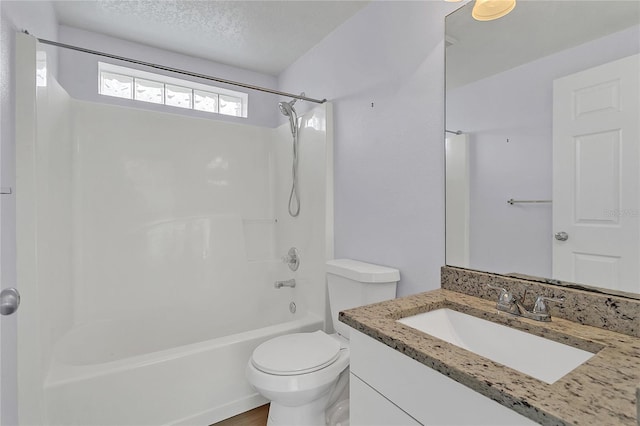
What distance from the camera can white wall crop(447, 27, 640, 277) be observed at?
41.3 inches

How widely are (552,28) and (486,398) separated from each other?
123 cm

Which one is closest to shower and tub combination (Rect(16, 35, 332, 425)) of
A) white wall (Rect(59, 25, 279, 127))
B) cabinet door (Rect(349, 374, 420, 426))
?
white wall (Rect(59, 25, 279, 127))

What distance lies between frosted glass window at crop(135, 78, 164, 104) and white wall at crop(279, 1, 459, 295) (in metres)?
1.51

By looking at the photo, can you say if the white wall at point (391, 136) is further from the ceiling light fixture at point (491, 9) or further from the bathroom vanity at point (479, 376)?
the bathroom vanity at point (479, 376)

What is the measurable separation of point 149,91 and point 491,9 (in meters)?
2.56

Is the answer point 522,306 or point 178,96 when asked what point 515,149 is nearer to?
point 522,306

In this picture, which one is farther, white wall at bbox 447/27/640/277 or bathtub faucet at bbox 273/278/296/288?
bathtub faucet at bbox 273/278/296/288

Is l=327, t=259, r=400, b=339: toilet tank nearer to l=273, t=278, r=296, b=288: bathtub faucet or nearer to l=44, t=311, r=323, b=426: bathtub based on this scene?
l=44, t=311, r=323, b=426: bathtub

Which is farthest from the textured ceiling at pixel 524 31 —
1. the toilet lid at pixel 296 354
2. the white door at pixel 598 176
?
the toilet lid at pixel 296 354

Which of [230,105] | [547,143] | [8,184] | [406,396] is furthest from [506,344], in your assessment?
[230,105]

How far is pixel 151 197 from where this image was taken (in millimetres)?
2312

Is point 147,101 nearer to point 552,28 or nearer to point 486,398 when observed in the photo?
point 552,28

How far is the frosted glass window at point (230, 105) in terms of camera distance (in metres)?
2.94

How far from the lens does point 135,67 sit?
2.47m
